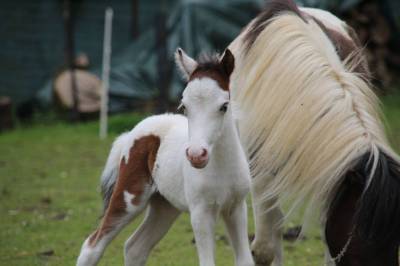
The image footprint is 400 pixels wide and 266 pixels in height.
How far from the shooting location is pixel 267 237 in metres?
5.43

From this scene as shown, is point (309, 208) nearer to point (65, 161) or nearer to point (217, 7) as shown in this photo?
point (65, 161)

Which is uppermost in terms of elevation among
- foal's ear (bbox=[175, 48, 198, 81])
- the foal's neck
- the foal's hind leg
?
foal's ear (bbox=[175, 48, 198, 81])

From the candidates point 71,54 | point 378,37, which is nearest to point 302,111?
point 71,54

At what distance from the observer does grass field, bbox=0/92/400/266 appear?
248 inches

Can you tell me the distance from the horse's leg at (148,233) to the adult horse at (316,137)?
57cm

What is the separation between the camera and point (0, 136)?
13008 mm

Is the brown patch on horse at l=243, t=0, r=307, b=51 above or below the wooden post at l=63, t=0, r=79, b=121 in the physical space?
above

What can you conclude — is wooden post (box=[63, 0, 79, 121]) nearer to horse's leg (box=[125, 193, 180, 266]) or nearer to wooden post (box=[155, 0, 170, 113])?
wooden post (box=[155, 0, 170, 113])

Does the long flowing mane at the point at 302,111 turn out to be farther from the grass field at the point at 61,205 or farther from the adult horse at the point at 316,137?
the grass field at the point at 61,205

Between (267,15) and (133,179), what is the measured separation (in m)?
1.56

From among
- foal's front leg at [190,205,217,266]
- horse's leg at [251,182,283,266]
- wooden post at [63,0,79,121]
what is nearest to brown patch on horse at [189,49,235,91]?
foal's front leg at [190,205,217,266]

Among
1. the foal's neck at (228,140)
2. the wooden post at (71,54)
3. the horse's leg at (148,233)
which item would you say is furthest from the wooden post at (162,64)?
the foal's neck at (228,140)

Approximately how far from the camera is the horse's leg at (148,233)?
4996mm

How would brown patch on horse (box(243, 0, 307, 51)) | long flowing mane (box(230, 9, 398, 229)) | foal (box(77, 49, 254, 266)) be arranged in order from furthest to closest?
brown patch on horse (box(243, 0, 307, 51))
long flowing mane (box(230, 9, 398, 229))
foal (box(77, 49, 254, 266))
